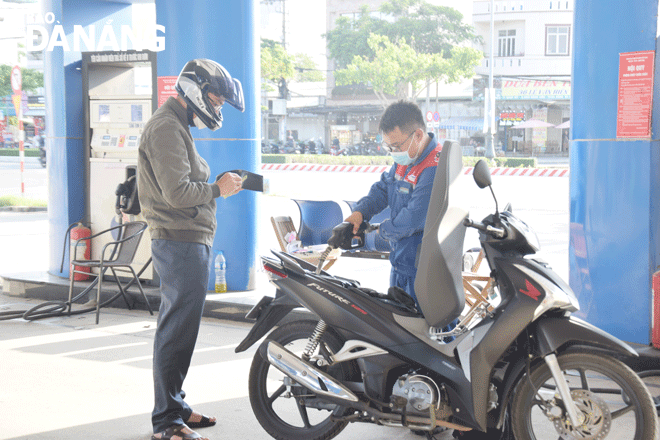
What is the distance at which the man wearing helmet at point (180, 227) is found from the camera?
11.6 feet

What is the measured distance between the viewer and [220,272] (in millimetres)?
6762

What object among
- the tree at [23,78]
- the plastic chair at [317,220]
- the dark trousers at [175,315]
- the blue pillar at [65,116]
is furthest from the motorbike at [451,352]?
the tree at [23,78]

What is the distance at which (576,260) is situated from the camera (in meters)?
5.29

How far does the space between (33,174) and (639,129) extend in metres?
25.1

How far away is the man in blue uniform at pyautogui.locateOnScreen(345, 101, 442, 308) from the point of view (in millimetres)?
3691

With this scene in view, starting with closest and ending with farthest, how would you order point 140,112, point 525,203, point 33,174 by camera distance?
point 140,112, point 525,203, point 33,174

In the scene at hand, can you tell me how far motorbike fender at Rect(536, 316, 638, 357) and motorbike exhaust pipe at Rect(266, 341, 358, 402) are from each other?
0.90 meters

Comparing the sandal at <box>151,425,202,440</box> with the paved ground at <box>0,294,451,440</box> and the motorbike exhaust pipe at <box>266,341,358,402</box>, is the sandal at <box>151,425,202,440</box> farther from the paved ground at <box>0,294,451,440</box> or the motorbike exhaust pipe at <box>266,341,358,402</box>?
the motorbike exhaust pipe at <box>266,341,358,402</box>

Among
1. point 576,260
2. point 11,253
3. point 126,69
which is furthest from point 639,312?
point 11,253

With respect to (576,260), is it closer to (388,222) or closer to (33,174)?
(388,222)

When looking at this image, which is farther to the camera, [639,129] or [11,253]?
[11,253]

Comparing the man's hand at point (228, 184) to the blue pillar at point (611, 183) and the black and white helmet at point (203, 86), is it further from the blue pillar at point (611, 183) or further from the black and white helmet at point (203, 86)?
the blue pillar at point (611, 183)

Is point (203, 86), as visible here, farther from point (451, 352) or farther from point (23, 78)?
point (23, 78)

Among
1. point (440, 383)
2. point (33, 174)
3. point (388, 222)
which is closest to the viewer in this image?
point (440, 383)
